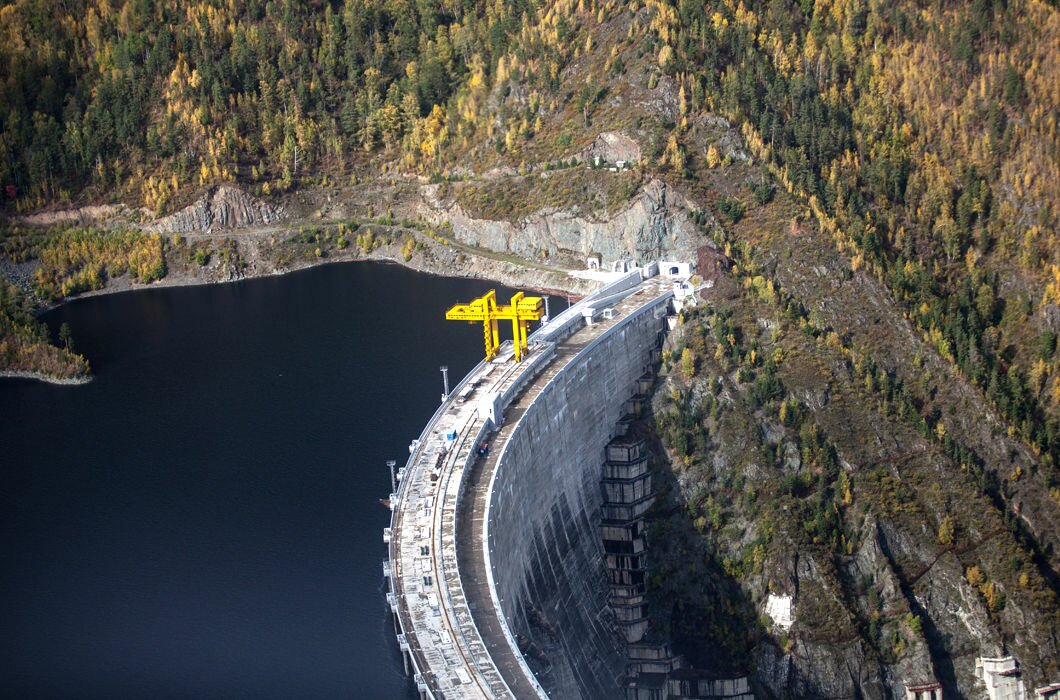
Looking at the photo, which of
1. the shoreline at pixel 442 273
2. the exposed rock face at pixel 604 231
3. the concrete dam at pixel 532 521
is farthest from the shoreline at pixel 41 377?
the exposed rock face at pixel 604 231

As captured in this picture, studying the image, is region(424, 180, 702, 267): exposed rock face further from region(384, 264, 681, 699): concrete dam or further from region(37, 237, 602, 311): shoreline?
region(384, 264, 681, 699): concrete dam

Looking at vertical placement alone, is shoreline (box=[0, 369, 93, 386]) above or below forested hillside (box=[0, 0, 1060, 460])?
below

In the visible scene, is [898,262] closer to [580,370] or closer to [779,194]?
[779,194]

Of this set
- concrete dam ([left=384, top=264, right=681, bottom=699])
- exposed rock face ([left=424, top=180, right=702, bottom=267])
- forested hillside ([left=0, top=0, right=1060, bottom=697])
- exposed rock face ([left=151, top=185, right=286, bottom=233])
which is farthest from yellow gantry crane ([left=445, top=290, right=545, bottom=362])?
exposed rock face ([left=151, top=185, right=286, bottom=233])

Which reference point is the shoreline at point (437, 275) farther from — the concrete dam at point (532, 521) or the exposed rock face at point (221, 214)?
the concrete dam at point (532, 521)

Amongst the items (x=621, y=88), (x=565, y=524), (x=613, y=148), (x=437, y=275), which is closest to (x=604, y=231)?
(x=613, y=148)

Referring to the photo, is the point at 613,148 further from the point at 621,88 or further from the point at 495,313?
the point at 495,313

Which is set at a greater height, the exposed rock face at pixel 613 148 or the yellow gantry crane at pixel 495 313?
the exposed rock face at pixel 613 148
